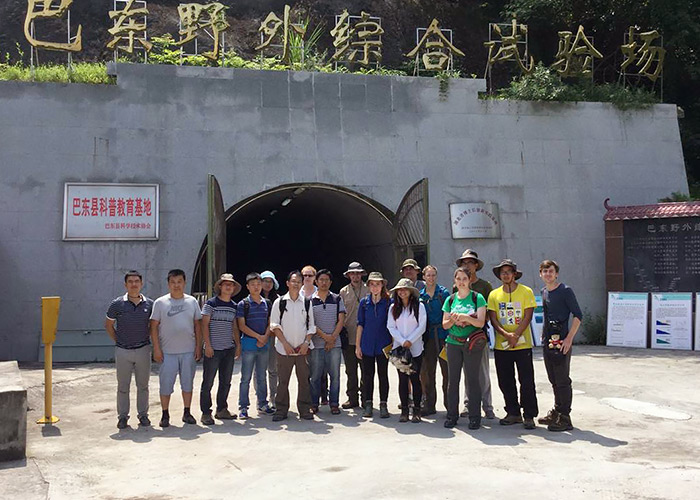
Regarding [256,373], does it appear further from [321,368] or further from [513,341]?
[513,341]

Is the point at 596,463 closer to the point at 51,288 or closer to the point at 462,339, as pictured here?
the point at 462,339

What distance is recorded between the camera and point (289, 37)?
13.3 meters

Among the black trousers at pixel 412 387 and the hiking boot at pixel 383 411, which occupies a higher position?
the black trousers at pixel 412 387

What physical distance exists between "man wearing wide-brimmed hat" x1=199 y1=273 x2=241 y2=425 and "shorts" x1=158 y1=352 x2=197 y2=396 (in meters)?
0.16

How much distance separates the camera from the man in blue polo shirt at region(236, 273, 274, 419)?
23.6 ft

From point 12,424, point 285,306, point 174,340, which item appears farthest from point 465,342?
point 12,424

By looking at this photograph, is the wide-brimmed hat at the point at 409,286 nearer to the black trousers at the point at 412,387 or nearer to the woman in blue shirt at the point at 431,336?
the woman in blue shirt at the point at 431,336

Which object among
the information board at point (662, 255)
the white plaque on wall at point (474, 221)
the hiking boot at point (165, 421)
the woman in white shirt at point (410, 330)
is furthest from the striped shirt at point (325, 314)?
the information board at point (662, 255)

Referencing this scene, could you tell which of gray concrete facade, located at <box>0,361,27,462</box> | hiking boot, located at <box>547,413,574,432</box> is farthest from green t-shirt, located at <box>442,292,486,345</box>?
gray concrete facade, located at <box>0,361,27,462</box>

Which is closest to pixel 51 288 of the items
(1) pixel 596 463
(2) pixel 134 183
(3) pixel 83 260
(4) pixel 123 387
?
(3) pixel 83 260

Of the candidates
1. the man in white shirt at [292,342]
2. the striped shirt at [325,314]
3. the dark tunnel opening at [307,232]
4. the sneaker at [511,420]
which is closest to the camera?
the sneaker at [511,420]

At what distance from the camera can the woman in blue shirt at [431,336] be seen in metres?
7.10

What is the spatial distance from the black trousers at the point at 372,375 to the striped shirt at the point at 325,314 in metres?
0.45

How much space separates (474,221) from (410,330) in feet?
22.1
